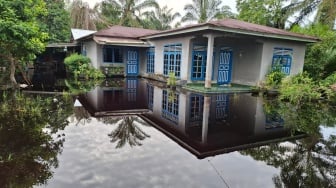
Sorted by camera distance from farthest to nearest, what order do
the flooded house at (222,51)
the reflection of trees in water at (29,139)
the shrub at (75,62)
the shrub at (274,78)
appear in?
the shrub at (75,62) < the shrub at (274,78) < the flooded house at (222,51) < the reflection of trees in water at (29,139)

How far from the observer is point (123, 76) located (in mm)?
18547

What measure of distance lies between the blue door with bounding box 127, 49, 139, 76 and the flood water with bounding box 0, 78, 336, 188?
10.9 metres

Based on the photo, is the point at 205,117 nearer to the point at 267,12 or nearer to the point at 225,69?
the point at 225,69

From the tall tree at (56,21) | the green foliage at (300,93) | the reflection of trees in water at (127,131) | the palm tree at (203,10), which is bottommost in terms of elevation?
the reflection of trees in water at (127,131)

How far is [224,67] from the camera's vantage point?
14711mm

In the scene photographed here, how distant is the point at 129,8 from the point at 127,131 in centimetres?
2654

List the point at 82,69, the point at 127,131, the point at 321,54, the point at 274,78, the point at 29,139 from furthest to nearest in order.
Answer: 1. the point at 82,69
2. the point at 321,54
3. the point at 274,78
4. the point at 127,131
5. the point at 29,139

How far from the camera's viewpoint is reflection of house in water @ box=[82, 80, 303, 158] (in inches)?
198

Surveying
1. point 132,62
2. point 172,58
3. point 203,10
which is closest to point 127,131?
point 172,58

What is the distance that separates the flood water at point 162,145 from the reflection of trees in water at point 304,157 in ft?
0.05

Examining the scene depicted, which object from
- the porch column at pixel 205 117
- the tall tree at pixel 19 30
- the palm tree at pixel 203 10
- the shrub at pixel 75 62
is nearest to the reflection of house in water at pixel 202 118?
the porch column at pixel 205 117

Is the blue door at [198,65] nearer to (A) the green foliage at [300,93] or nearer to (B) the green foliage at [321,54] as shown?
(A) the green foliage at [300,93]

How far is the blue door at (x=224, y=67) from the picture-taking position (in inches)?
574

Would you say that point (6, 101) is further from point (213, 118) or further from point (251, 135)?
point (251, 135)
